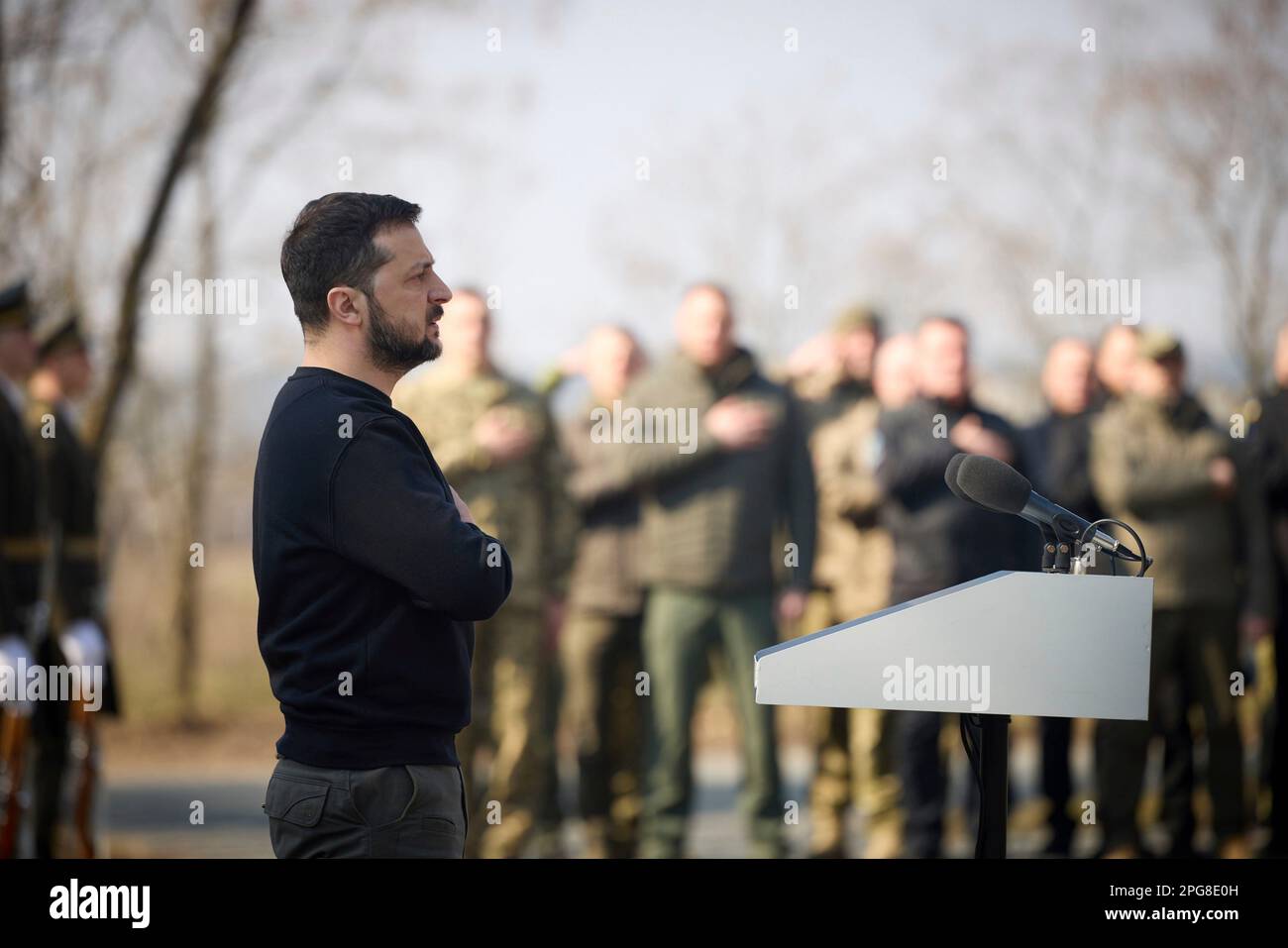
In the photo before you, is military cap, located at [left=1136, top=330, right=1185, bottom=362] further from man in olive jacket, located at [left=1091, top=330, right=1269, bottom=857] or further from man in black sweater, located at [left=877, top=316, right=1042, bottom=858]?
man in black sweater, located at [left=877, top=316, right=1042, bottom=858]

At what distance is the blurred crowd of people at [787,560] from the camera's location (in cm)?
647

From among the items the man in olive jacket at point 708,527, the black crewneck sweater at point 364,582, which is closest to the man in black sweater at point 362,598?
the black crewneck sweater at point 364,582

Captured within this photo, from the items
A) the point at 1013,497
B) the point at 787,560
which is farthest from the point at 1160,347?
the point at 1013,497

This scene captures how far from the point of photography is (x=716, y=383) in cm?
680

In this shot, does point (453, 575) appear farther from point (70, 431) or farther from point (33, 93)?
point (33, 93)

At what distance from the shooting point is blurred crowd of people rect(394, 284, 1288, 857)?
647 centimetres

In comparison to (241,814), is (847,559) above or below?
above

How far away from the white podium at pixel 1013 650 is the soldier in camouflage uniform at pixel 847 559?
3823 millimetres

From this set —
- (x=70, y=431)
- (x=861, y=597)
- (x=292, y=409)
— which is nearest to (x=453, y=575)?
(x=292, y=409)

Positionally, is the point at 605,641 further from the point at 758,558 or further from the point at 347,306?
the point at 347,306

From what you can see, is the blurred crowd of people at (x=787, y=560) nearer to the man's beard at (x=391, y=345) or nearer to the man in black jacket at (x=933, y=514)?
the man in black jacket at (x=933, y=514)

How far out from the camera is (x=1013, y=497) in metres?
2.95

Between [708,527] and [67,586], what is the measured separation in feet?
9.11

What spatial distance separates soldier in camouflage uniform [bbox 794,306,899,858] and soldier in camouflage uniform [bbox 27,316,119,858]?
2.98 m
